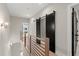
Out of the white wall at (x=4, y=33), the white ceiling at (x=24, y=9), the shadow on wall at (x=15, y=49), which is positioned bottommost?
the shadow on wall at (x=15, y=49)

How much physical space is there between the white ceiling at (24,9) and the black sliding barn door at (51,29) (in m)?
0.21

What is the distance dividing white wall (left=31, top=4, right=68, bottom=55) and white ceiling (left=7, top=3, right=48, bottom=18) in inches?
3.8

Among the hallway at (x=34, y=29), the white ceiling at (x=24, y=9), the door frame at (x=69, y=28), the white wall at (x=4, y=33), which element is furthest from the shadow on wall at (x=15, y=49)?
the door frame at (x=69, y=28)

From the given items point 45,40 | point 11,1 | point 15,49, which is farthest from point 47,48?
point 11,1

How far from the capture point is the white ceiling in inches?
68.5

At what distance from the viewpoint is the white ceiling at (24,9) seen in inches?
68.5

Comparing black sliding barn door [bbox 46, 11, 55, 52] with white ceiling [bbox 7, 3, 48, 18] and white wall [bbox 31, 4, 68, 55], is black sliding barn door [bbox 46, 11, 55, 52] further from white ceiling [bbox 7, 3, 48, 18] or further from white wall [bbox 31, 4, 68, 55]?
white ceiling [bbox 7, 3, 48, 18]

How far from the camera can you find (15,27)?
5.88ft

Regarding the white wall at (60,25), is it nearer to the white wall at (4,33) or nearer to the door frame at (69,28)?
the door frame at (69,28)

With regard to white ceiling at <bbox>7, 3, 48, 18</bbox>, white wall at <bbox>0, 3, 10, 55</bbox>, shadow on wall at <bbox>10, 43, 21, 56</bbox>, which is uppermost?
white ceiling at <bbox>7, 3, 48, 18</bbox>

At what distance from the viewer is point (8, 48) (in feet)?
6.07

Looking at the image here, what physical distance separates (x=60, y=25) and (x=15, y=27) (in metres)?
0.72

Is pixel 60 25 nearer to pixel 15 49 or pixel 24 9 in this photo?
pixel 24 9

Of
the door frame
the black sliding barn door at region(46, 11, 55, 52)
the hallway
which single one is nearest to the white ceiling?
the hallway
